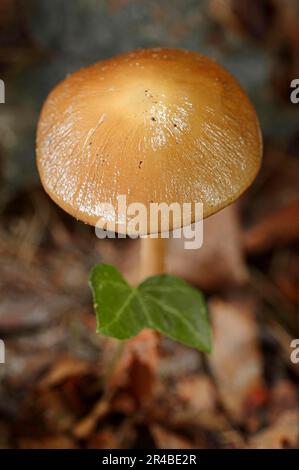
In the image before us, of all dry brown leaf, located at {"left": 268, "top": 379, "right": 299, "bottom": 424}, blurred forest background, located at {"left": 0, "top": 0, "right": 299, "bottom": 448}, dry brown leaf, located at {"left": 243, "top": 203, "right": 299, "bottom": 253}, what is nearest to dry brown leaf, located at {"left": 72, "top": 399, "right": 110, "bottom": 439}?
blurred forest background, located at {"left": 0, "top": 0, "right": 299, "bottom": 448}

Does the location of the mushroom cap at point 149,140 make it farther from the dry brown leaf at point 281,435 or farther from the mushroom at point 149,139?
the dry brown leaf at point 281,435

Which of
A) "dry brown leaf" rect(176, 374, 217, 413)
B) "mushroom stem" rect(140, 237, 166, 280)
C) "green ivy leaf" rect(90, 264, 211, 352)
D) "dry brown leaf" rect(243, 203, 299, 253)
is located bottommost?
"dry brown leaf" rect(176, 374, 217, 413)

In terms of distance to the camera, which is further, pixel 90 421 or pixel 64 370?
pixel 64 370

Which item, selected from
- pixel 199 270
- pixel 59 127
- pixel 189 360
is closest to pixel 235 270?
pixel 199 270

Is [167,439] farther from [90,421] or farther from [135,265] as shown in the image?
[135,265]

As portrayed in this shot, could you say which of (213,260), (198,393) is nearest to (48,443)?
(198,393)

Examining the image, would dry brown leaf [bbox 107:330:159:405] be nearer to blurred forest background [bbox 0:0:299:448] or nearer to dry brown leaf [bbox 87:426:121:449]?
blurred forest background [bbox 0:0:299:448]
